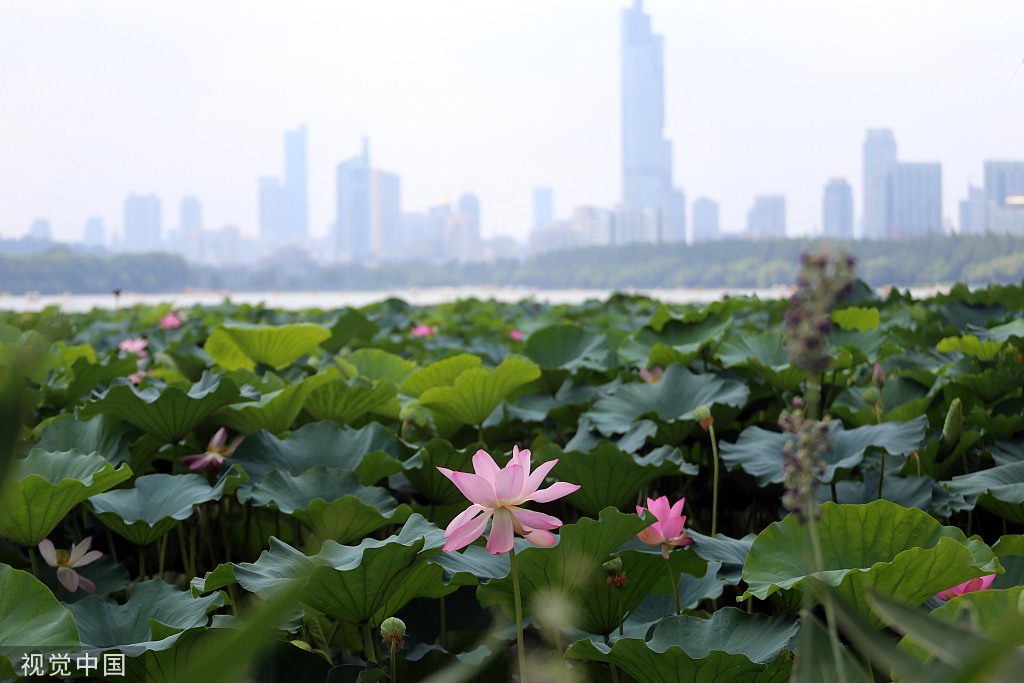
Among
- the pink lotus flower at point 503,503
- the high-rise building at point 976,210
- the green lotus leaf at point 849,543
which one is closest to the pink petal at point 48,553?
the pink lotus flower at point 503,503

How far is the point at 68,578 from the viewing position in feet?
3.03

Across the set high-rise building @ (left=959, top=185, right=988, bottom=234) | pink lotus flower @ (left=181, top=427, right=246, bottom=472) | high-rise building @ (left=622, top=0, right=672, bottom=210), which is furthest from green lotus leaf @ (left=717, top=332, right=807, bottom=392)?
high-rise building @ (left=622, top=0, right=672, bottom=210)

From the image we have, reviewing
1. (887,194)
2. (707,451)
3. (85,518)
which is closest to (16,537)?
(85,518)

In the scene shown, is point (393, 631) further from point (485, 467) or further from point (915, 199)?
point (915, 199)

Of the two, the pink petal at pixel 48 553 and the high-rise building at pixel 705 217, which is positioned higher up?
the high-rise building at pixel 705 217

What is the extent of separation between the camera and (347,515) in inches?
34.2

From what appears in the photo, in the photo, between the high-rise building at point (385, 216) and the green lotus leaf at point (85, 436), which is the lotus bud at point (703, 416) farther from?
the high-rise building at point (385, 216)

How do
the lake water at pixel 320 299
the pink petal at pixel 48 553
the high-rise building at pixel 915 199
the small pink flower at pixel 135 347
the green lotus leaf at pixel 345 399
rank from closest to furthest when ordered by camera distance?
the pink petal at pixel 48 553
the green lotus leaf at pixel 345 399
the small pink flower at pixel 135 347
the lake water at pixel 320 299
the high-rise building at pixel 915 199

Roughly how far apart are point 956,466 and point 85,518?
3.77ft

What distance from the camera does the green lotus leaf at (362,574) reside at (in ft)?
2.21

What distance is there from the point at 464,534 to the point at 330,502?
336 mm

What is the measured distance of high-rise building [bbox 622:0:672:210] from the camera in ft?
286

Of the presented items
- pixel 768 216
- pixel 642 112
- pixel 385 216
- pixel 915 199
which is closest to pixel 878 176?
pixel 915 199

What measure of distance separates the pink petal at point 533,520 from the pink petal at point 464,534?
25 mm
